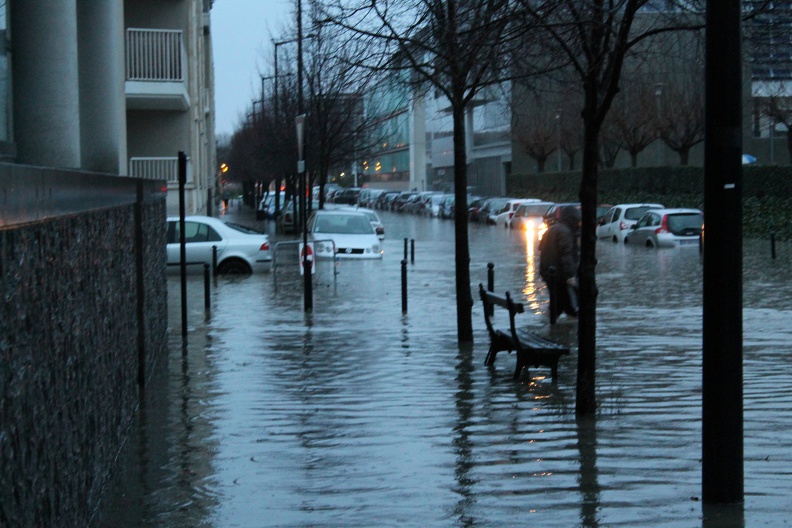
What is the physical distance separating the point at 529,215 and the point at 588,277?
40679mm

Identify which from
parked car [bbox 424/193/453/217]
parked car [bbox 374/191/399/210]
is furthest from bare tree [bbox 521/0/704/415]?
parked car [bbox 374/191/399/210]

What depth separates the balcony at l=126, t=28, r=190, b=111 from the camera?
25.1 metres

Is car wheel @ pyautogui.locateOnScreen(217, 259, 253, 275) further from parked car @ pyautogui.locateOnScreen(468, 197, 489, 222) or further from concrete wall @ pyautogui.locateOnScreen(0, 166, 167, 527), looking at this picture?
parked car @ pyautogui.locateOnScreen(468, 197, 489, 222)

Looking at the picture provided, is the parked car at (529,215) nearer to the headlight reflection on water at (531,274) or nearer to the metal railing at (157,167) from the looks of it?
the headlight reflection on water at (531,274)

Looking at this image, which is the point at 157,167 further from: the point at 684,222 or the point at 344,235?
the point at 684,222

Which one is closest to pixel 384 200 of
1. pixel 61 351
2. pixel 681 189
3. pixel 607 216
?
pixel 681 189

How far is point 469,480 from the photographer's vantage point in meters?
6.83

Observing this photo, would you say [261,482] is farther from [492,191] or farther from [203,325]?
[492,191]

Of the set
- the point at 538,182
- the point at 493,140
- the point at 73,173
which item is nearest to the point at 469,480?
the point at 73,173

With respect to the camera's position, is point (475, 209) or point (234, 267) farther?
point (475, 209)

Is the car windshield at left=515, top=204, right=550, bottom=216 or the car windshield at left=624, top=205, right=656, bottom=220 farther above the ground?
the car windshield at left=515, top=204, right=550, bottom=216

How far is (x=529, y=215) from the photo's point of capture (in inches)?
1924

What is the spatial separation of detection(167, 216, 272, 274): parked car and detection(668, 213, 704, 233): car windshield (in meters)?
13.5

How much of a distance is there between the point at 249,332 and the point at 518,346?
5.54 metres
